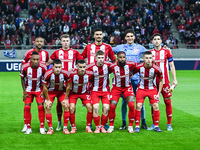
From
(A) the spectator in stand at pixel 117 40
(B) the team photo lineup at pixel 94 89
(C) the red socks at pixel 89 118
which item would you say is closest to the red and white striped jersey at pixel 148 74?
(B) the team photo lineup at pixel 94 89

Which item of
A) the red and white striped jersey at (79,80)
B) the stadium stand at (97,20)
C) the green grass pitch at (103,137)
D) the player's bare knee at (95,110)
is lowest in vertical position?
the green grass pitch at (103,137)

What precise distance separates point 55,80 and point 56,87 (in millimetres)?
196

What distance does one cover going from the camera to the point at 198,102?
482 inches

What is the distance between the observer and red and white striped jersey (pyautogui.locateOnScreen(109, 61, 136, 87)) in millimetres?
7805

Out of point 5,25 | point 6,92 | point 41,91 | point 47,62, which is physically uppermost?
point 5,25

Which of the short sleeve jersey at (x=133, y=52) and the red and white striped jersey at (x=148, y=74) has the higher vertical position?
the short sleeve jersey at (x=133, y=52)

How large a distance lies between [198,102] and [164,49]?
4.66m

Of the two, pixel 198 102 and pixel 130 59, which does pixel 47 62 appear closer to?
pixel 130 59

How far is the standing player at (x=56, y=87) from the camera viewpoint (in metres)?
7.54

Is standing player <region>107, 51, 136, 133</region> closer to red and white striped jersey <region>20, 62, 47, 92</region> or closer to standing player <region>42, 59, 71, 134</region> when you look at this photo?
standing player <region>42, 59, 71, 134</region>

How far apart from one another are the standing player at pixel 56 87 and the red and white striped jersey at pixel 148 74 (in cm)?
157

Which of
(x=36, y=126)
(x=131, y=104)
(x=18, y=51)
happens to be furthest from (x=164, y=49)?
(x=18, y=51)

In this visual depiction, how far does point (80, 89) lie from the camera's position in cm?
791

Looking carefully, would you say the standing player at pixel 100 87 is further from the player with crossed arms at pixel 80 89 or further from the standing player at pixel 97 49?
the standing player at pixel 97 49
